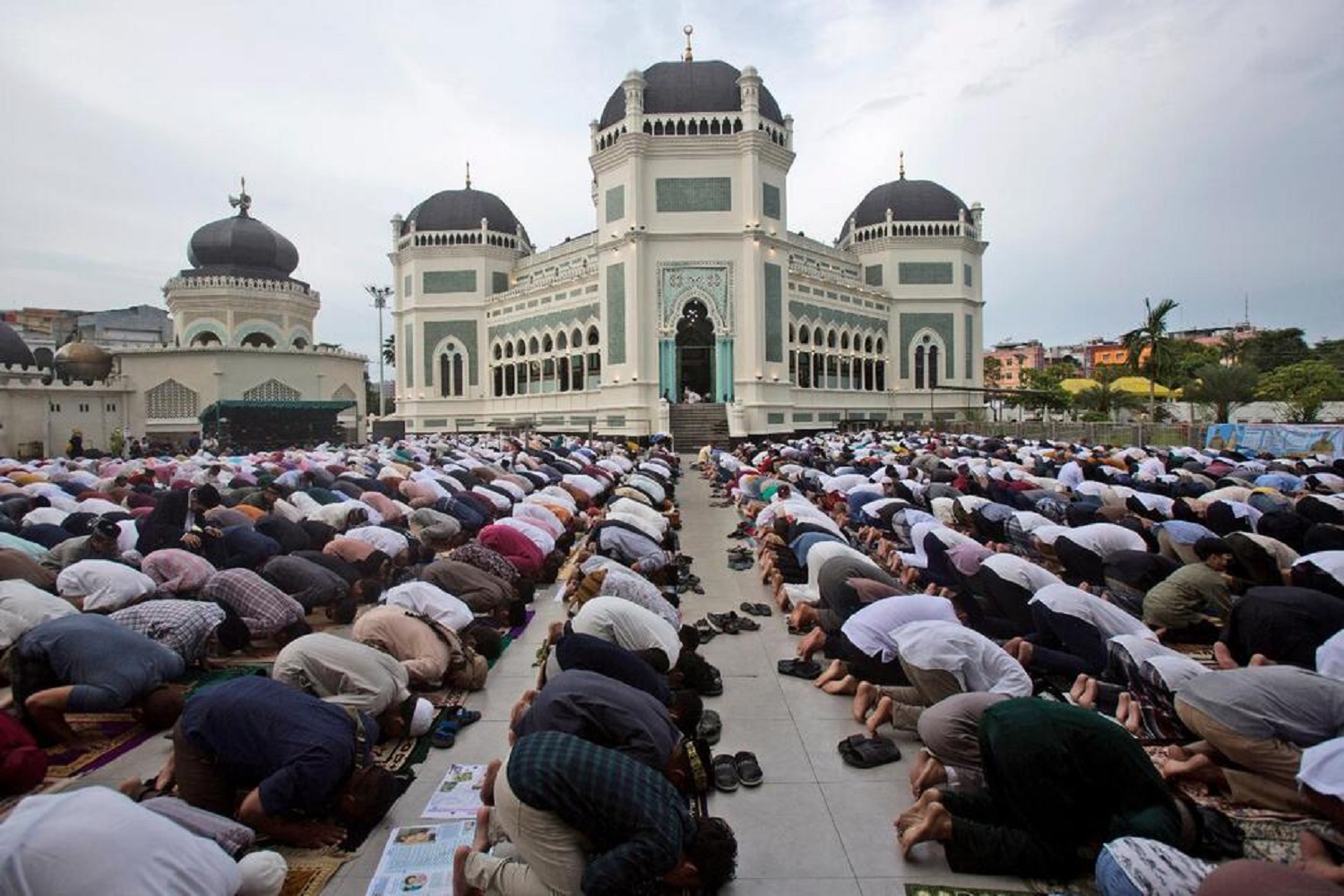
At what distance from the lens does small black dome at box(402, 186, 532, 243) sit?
33875 mm

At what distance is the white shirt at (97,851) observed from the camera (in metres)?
2.24

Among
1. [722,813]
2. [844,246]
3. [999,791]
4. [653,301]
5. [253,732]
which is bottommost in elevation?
[722,813]

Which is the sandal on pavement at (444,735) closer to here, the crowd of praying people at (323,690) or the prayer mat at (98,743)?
the crowd of praying people at (323,690)

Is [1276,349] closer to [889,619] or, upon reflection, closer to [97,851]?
[889,619]

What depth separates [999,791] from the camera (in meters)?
3.31

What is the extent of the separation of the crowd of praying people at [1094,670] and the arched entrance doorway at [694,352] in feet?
60.3

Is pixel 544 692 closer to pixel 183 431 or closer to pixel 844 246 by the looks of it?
pixel 183 431

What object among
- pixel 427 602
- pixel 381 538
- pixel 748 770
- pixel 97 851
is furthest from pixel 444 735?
pixel 381 538

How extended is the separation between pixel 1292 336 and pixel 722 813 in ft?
226

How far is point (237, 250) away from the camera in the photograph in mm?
34812

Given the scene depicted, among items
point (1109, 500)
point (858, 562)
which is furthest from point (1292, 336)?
point (858, 562)

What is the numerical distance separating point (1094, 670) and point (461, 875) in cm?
403

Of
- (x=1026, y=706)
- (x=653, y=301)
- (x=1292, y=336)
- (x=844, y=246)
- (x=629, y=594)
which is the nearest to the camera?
(x=1026, y=706)

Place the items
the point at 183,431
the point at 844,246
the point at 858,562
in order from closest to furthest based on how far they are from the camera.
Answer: the point at 858,562
the point at 183,431
the point at 844,246
